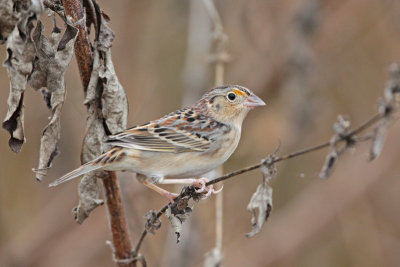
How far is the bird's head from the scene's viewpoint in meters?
3.79

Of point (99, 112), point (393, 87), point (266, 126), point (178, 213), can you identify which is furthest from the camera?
point (266, 126)

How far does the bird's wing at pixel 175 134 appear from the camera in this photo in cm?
338

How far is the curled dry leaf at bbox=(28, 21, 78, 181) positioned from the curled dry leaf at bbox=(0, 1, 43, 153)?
15 centimetres

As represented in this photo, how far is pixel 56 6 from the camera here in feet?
8.20

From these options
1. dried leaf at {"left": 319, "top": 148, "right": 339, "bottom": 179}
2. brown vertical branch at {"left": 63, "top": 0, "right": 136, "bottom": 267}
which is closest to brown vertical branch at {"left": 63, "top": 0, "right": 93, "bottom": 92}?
brown vertical branch at {"left": 63, "top": 0, "right": 136, "bottom": 267}

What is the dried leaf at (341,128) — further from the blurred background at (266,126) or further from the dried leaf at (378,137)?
the blurred background at (266,126)

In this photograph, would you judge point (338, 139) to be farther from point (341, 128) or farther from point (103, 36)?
point (103, 36)

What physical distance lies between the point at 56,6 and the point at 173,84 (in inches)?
161

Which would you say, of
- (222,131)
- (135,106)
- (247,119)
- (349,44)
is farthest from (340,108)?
(222,131)

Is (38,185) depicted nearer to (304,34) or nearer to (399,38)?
(304,34)

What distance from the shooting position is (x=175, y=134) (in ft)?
11.7

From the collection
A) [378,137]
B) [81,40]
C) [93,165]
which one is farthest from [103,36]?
[378,137]

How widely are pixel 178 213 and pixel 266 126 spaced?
10.4 ft

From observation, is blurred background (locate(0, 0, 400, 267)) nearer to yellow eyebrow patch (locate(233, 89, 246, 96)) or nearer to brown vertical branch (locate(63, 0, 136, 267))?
yellow eyebrow patch (locate(233, 89, 246, 96))
